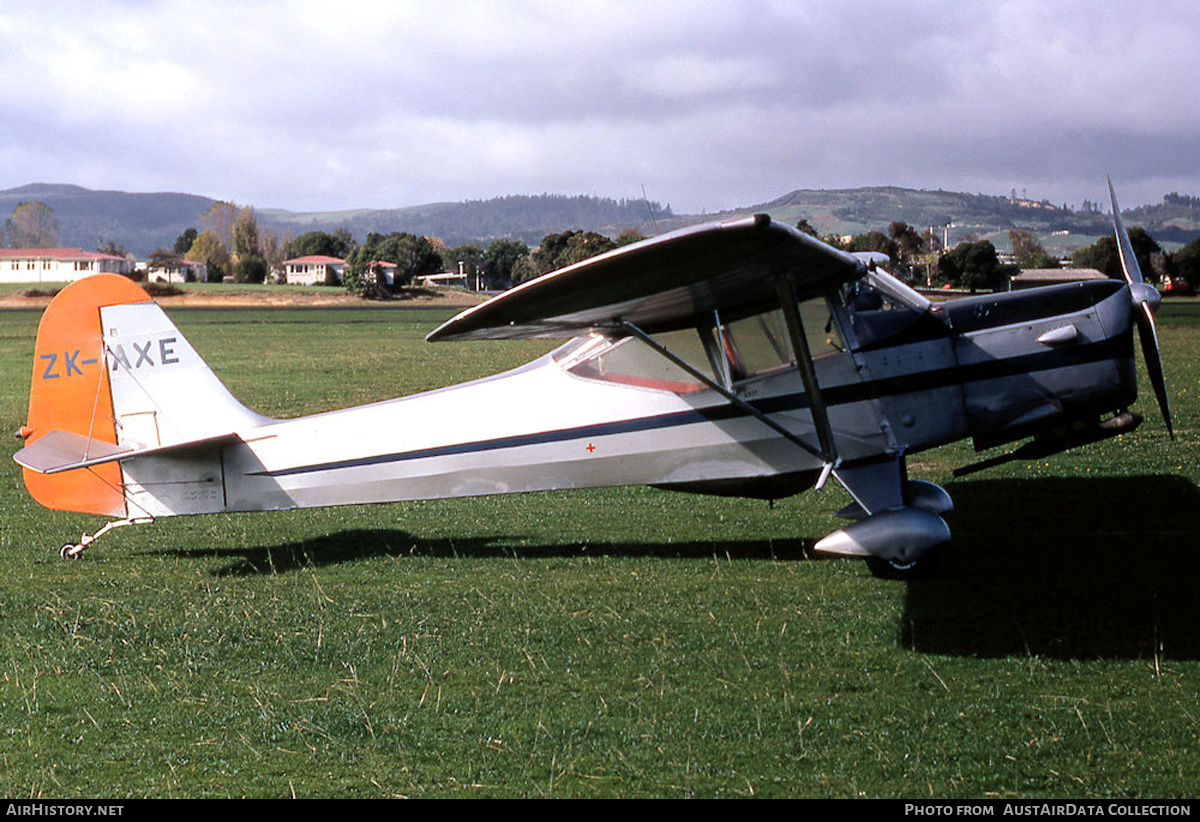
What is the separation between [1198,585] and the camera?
289 inches

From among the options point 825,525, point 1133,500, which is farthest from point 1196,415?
point 825,525

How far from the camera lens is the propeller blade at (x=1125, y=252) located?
877cm

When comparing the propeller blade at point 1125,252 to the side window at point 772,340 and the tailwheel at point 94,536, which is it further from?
the tailwheel at point 94,536

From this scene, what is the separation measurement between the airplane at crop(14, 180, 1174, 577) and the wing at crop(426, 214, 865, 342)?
57 millimetres

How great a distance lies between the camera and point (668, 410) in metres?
8.09

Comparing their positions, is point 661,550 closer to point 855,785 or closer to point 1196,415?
point 855,785

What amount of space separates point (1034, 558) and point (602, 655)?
380 cm

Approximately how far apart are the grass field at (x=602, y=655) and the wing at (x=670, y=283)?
185 cm

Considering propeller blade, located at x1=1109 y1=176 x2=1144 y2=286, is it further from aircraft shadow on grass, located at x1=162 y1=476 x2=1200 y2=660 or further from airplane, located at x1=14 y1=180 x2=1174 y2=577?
aircraft shadow on grass, located at x1=162 y1=476 x2=1200 y2=660

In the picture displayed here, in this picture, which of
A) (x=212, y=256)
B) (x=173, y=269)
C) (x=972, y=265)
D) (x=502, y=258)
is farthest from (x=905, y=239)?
(x=212, y=256)

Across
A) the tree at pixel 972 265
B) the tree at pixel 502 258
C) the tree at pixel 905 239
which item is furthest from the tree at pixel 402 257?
the tree at pixel 972 265

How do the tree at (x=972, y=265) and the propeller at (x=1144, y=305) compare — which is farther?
the tree at (x=972, y=265)

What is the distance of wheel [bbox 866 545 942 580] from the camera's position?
296 inches

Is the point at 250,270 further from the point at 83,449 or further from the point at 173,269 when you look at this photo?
the point at 83,449
